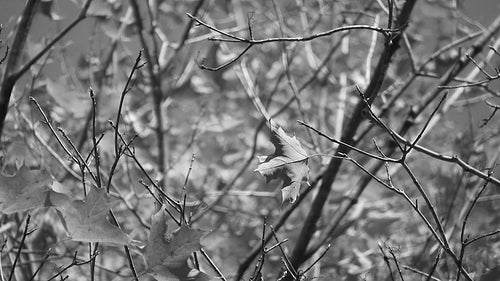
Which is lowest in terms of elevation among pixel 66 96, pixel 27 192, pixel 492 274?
pixel 66 96

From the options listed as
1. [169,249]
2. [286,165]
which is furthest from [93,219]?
[286,165]

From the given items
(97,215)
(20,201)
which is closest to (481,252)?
(97,215)

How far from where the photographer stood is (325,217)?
2553mm

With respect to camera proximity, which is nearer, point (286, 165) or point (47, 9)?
point (286, 165)

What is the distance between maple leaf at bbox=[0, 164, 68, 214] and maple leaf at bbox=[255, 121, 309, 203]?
15.8 inches

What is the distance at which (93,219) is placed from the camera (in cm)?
107

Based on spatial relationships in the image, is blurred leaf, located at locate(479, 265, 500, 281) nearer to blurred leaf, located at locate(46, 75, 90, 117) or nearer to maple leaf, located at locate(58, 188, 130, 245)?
maple leaf, located at locate(58, 188, 130, 245)

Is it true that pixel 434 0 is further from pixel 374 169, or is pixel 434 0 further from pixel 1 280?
pixel 1 280

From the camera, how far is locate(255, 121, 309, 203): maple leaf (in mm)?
1171

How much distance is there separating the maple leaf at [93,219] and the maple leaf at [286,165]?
0.99ft

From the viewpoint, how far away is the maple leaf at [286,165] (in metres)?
1.17

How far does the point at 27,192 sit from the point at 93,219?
16cm

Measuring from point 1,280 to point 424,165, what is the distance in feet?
8.90

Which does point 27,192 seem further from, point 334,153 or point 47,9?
point 47,9
